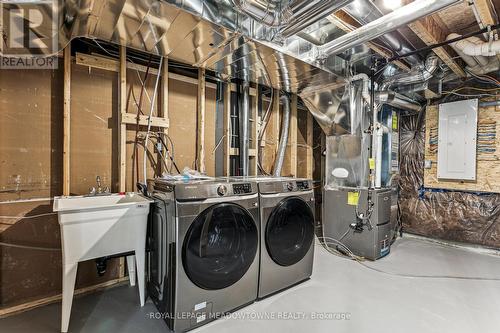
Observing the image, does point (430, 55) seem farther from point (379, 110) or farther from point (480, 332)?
point (480, 332)

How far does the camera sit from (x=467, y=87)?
135 inches

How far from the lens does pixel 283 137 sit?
135 inches

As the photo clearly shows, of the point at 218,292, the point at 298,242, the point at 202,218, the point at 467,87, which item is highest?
the point at 467,87

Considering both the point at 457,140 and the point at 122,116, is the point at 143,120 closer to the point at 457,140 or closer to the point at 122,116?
the point at 122,116

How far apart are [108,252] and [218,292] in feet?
2.74

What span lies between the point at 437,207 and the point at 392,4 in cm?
313

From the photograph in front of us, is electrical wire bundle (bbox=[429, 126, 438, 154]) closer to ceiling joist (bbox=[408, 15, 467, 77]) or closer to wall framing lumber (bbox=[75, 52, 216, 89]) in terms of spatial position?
ceiling joist (bbox=[408, 15, 467, 77])

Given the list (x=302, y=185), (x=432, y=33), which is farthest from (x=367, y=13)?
(x=302, y=185)

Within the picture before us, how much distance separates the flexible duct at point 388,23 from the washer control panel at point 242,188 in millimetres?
1459

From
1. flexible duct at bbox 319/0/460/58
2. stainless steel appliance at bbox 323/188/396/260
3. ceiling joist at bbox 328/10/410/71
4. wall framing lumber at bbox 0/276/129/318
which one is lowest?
wall framing lumber at bbox 0/276/129/318

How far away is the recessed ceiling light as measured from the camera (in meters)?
1.86

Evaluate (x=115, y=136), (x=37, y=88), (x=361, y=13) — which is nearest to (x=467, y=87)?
(x=361, y=13)

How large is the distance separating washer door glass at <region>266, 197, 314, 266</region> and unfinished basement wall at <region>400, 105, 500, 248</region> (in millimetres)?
2587

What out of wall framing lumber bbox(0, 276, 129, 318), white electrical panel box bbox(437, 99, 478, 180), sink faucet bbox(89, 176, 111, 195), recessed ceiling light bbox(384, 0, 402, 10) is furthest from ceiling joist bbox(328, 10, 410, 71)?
wall framing lumber bbox(0, 276, 129, 318)
